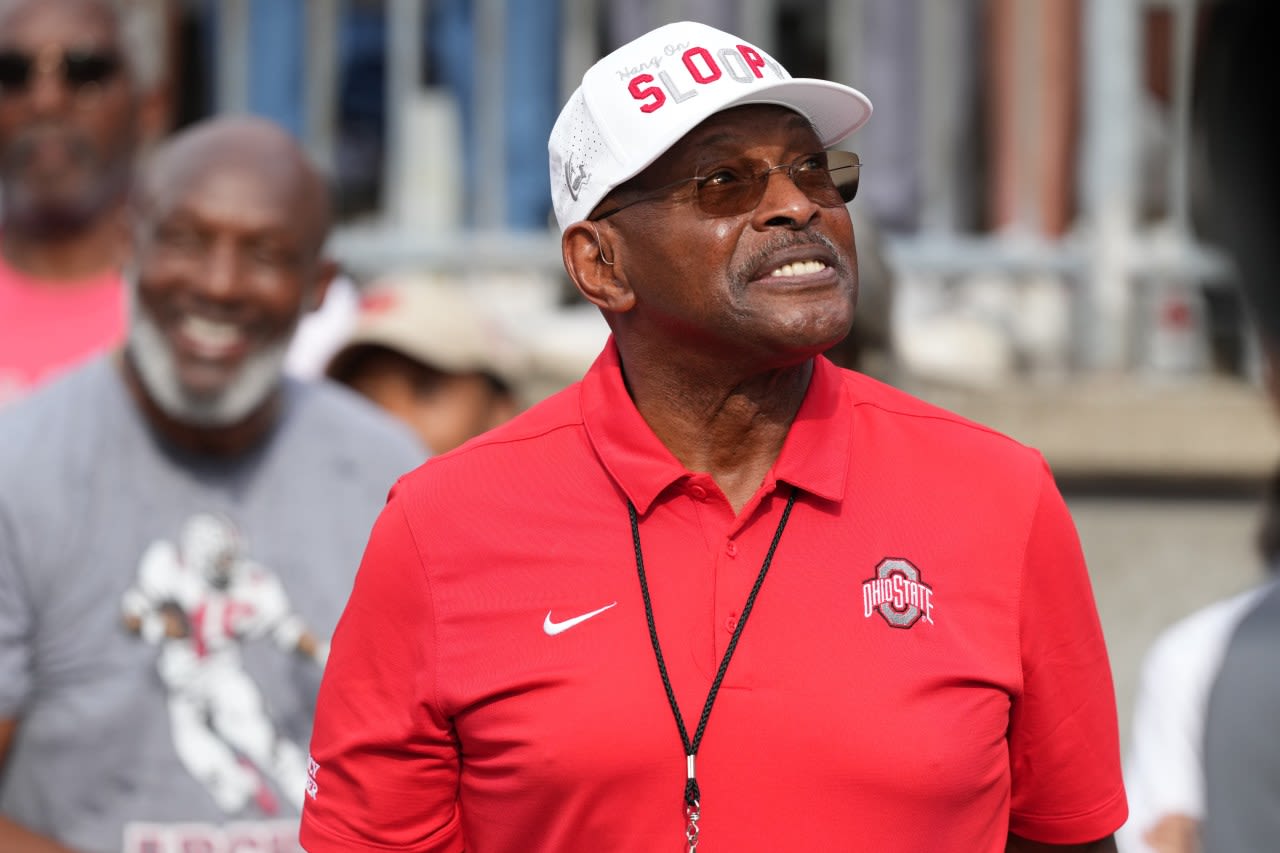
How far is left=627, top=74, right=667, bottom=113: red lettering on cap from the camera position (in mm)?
2520

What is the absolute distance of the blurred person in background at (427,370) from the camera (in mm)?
5094

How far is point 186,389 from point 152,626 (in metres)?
0.51

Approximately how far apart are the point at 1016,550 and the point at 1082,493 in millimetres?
3923

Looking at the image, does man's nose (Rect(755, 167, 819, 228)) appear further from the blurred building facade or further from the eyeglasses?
the blurred building facade

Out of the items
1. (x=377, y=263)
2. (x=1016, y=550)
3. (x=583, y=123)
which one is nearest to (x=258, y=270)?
(x=583, y=123)

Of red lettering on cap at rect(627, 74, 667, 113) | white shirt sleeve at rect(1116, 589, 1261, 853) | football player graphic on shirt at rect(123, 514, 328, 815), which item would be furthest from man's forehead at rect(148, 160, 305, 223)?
white shirt sleeve at rect(1116, 589, 1261, 853)

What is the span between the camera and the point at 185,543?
3715 mm

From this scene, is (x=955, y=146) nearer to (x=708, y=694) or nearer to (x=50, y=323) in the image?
(x=50, y=323)

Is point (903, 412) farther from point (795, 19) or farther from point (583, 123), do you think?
point (795, 19)

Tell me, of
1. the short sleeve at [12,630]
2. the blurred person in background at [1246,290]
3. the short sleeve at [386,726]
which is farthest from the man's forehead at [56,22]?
the blurred person in background at [1246,290]

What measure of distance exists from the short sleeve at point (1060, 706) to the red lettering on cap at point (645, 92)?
2.31 feet

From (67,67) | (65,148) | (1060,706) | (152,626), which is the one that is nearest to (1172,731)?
(1060,706)

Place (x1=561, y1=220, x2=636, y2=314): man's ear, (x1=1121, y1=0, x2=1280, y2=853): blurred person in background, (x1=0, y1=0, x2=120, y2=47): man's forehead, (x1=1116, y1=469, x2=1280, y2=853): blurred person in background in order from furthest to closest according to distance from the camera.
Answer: (x1=0, y1=0, x2=120, y2=47): man's forehead
(x1=1116, y1=469, x2=1280, y2=853): blurred person in background
(x1=561, y1=220, x2=636, y2=314): man's ear
(x1=1121, y1=0, x2=1280, y2=853): blurred person in background

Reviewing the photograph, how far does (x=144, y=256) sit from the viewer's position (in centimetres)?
408
